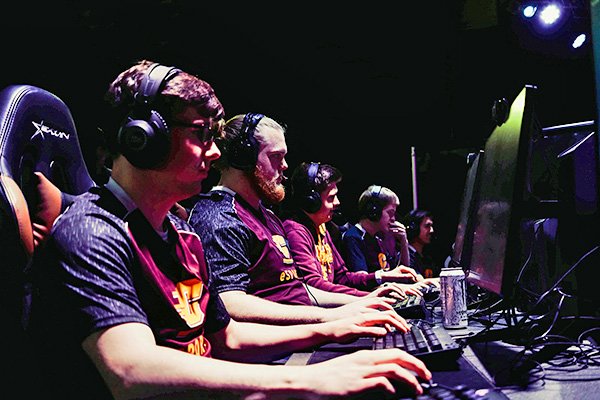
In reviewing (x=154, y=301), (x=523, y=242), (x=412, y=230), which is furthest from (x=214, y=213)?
(x=412, y=230)

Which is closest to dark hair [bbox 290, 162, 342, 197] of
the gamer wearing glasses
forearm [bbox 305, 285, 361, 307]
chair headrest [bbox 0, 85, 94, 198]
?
forearm [bbox 305, 285, 361, 307]

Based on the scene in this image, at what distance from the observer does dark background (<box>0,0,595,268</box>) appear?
3.35 m

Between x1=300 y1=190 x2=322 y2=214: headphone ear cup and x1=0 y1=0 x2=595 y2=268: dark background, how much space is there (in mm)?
1079

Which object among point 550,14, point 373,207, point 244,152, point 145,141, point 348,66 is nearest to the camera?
point 145,141

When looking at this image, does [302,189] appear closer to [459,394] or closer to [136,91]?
[136,91]

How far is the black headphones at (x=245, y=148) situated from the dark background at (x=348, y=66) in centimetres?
163

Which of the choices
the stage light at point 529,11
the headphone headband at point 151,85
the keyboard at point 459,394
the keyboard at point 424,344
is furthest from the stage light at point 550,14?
the keyboard at point 459,394

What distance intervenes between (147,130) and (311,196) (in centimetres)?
209

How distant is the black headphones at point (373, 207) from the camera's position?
4.07 m

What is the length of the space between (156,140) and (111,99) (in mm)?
156

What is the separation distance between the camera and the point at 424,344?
1.02m

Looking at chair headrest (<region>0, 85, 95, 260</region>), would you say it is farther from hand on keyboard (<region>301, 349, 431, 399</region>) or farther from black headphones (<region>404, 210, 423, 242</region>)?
black headphones (<region>404, 210, 423, 242</region>)

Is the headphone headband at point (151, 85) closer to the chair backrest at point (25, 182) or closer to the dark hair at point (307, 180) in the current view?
the chair backrest at point (25, 182)

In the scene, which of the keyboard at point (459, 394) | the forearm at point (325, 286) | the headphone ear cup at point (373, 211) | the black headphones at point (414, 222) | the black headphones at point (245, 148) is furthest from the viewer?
the black headphones at point (414, 222)
